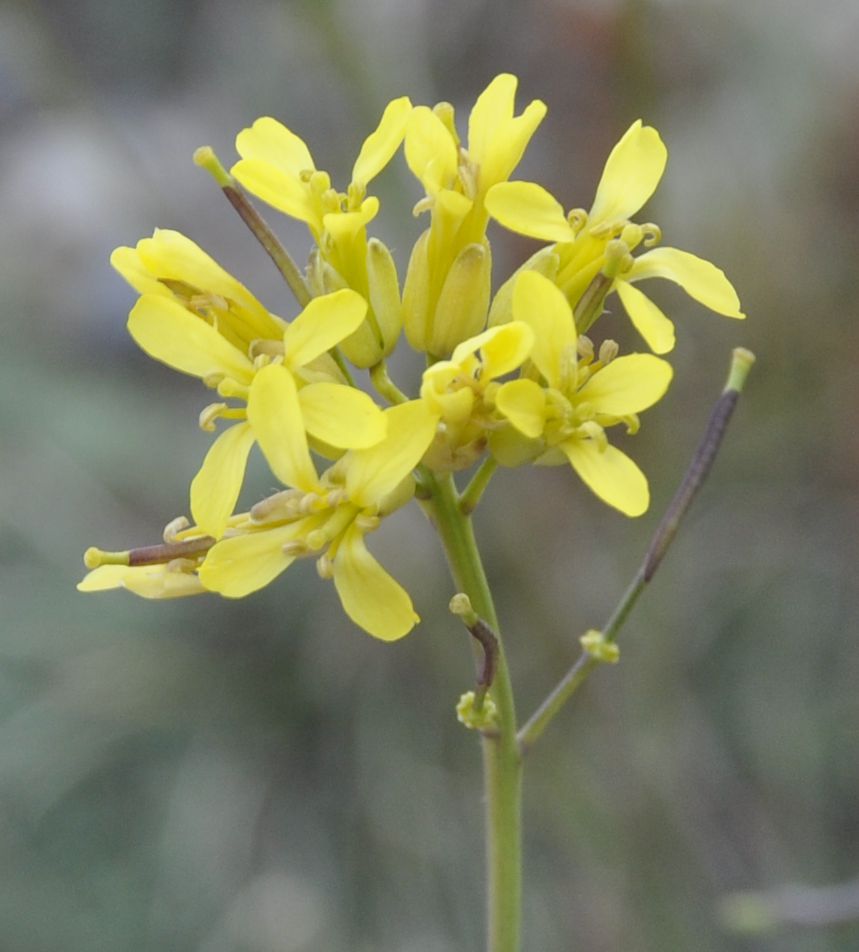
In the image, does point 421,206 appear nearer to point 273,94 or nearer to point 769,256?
point 769,256

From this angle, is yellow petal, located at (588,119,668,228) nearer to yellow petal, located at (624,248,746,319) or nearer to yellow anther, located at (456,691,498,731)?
yellow petal, located at (624,248,746,319)

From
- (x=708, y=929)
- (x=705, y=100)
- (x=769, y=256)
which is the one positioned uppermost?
(x=705, y=100)

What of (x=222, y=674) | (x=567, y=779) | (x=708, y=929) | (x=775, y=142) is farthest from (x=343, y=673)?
(x=775, y=142)

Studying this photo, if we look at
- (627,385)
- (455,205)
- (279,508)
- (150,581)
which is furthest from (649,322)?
(150,581)

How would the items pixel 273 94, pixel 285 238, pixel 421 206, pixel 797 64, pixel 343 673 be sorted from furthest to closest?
pixel 273 94
pixel 285 238
pixel 797 64
pixel 343 673
pixel 421 206

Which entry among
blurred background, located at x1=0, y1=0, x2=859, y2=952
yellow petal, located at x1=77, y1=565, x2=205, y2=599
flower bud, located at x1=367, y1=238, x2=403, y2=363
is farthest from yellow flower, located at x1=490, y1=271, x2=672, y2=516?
blurred background, located at x1=0, y1=0, x2=859, y2=952

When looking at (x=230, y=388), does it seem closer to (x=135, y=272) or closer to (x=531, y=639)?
(x=135, y=272)
